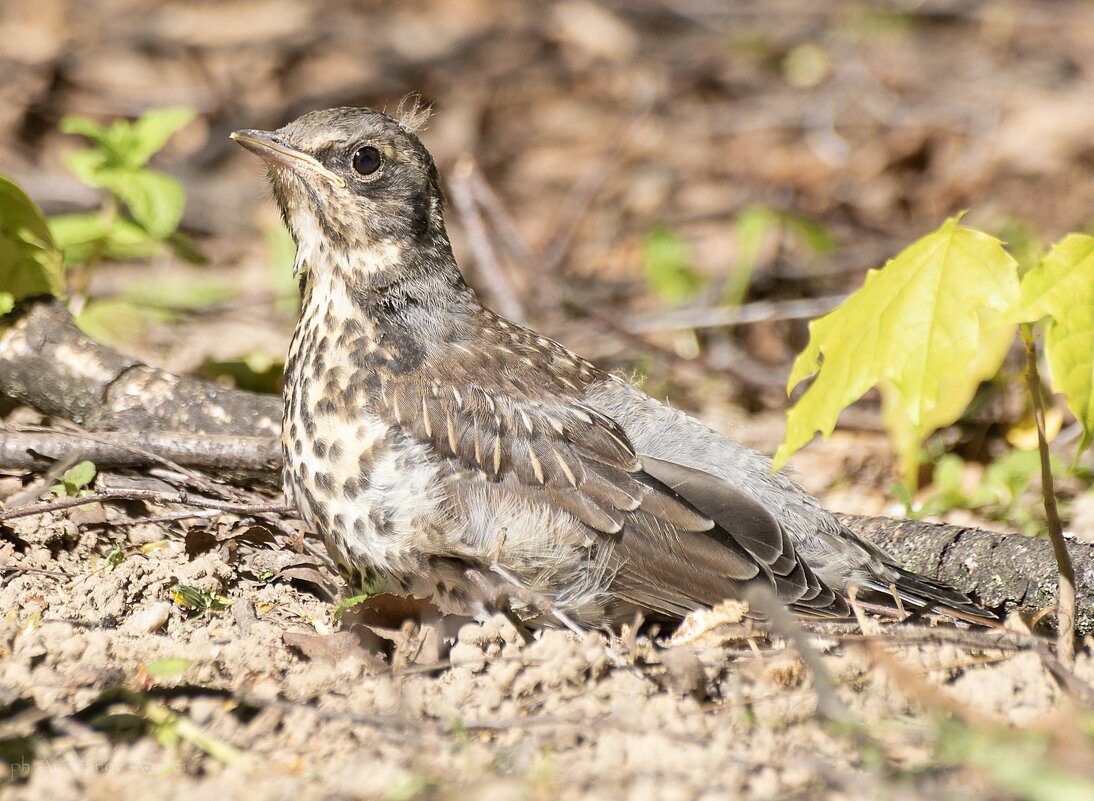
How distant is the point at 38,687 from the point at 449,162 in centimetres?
577

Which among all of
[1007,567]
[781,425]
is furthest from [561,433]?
[781,425]

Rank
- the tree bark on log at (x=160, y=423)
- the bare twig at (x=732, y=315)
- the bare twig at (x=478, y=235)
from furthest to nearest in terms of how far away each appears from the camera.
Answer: the bare twig at (x=732, y=315)
the bare twig at (x=478, y=235)
the tree bark on log at (x=160, y=423)

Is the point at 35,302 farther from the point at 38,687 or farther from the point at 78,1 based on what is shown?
the point at 78,1

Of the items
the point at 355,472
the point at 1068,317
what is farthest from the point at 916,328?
the point at 355,472

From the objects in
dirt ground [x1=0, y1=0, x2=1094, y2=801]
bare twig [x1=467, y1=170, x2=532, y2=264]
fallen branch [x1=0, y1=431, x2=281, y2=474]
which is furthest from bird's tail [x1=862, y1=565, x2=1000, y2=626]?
bare twig [x1=467, y1=170, x2=532, y2=264]

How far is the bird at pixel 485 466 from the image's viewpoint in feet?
10.6

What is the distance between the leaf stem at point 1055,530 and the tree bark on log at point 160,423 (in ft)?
1.65

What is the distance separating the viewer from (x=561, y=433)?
3424mm

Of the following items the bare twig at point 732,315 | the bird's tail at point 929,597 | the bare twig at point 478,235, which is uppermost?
the bare twig at point 478,235

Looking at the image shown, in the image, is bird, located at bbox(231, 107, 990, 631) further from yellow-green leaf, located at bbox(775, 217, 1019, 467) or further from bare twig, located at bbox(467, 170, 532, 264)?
bare twig, located at bbox(467, 170, 532, 264)

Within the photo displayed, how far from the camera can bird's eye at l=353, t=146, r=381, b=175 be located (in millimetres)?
3799

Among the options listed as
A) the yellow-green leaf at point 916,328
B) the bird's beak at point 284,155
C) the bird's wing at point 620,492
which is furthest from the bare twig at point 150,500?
the yellow-green leaf at point 916,328

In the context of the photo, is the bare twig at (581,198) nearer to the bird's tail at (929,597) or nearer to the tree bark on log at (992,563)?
the tree bark on log at (992,563)

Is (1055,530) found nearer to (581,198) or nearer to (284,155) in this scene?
(284,155)
